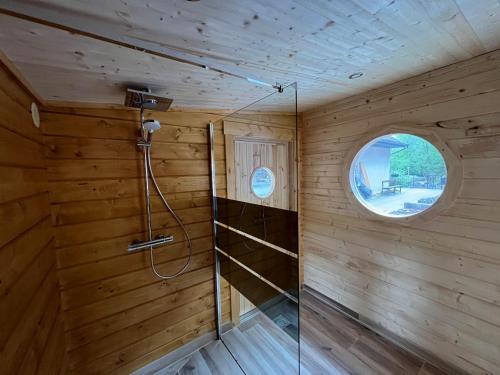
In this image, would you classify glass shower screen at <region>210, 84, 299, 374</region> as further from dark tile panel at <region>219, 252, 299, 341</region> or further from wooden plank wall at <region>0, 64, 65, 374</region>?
wooden plank wall at <region>0, 64, 65, 374</region>

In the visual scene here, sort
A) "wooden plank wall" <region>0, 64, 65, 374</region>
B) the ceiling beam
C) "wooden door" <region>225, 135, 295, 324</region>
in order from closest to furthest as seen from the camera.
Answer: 1. the ceiling beam
2. "wooden plank wall" <region>0, 64, 65, 374</region>
3. "wooden door" <region>225, 135, 295, 324</region>

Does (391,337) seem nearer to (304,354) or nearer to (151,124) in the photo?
(304,354)

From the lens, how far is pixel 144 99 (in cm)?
137

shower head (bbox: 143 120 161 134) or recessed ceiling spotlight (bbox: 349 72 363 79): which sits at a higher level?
recessed ceiling spotlight (bbox: 349 72 363 79)

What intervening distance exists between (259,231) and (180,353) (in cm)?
141

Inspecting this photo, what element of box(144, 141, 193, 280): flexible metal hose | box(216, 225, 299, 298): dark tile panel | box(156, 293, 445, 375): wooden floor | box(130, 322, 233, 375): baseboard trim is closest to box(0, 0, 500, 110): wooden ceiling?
box(144, 141, 193, 280): flexible metal hose

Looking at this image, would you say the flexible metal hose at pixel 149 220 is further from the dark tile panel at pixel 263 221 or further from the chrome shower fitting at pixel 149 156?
the dark tile panel at pixel 263 221

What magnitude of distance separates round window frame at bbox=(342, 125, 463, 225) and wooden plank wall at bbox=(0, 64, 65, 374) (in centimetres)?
236

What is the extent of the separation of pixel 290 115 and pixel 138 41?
3.15 ft

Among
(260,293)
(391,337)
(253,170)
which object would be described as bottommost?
(391,337)

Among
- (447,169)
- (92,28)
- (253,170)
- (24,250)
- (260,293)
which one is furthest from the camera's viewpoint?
(253,170)

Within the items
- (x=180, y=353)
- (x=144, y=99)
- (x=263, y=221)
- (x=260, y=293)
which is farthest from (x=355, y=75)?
(x=180, y=353)

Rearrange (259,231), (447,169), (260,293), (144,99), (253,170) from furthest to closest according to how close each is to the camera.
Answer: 1. (253,170)
2. (260,293)
3. (259,231)
4. (447,169)
5. (144,99)

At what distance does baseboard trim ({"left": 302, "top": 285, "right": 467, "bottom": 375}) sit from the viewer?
1.57 metres
